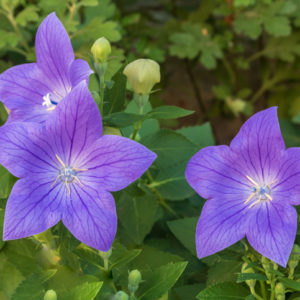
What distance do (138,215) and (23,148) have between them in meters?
0.53

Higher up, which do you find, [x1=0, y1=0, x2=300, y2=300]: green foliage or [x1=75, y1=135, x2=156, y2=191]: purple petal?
[x1=75, y1=135, x2=156, y2=191]: purple petal

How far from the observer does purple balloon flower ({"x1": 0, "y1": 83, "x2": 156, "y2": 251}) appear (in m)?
0.92

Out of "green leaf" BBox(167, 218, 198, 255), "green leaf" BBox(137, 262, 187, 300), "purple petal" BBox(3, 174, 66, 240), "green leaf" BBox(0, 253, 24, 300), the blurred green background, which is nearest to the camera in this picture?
"purple petal" BBox(3, 174, 66, 240)

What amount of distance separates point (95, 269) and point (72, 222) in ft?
0.74

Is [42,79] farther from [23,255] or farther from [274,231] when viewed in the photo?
[274,231]

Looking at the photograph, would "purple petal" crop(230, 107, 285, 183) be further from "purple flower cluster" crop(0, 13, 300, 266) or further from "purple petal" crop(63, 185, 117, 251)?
"purple petal" crop(63, 185, 117, 251)

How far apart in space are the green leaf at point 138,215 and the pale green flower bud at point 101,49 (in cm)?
47

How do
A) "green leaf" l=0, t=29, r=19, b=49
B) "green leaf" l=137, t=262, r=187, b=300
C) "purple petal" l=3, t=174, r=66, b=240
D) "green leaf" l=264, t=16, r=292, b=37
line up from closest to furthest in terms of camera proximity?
"purple petal" l=3, t=174, r=66, b=240
"green leaf" l=137, t=262, r=187, b=300
"green leaf" l=0, t=29, r=19, b=49
"green leaf" l=264, t=16, r=292, b=37

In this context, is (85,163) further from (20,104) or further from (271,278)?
(271,278)

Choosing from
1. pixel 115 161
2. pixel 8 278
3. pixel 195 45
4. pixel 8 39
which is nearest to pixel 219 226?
pixel 115 161

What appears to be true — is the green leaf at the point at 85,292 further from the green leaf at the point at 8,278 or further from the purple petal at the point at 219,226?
the green leaf at the point at 8,278

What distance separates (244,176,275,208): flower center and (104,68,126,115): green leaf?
30 centimetres

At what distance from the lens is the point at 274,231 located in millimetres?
955

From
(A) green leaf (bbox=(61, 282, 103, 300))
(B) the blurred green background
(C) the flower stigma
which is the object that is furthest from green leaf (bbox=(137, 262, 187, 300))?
(B) the blurred green background
